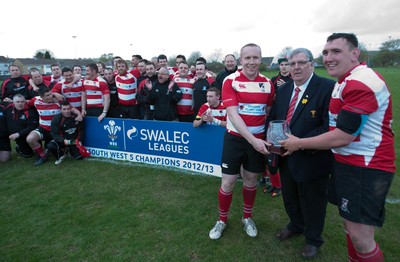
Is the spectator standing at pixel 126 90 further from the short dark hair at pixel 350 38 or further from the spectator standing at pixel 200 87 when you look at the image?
the short dark hair at pixel 350 38

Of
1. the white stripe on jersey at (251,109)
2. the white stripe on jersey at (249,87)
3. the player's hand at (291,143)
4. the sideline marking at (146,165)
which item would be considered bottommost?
the sideline marking at (146,165)

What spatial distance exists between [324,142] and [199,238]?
188 centimetres

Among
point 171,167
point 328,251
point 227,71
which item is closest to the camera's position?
point 328,251

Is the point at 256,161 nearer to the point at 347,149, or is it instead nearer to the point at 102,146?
the point at 347,149

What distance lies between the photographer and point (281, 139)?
2.48 meters

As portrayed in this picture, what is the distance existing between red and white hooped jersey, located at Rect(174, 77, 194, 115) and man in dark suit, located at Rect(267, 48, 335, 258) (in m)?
3.21

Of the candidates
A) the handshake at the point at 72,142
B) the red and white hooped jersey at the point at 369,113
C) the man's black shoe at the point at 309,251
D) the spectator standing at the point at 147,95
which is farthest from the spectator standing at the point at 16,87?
the red and white hooped jersey at the point at 369,113

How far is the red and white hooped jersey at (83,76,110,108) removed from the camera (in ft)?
20.0

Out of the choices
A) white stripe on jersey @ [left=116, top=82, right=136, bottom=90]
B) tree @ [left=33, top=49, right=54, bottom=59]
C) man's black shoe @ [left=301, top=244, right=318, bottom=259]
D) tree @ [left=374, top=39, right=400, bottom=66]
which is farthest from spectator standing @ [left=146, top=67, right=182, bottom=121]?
tree @ [left=33, top=49, right=54, bottom=59]

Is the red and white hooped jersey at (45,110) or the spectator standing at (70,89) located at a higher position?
the spectator standing at (70,89)

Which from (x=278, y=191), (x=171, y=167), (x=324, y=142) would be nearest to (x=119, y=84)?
(x=171, y=167)

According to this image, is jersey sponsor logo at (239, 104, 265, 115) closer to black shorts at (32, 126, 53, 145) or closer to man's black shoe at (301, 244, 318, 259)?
man's black shoe at (301, 244, 318, 259)

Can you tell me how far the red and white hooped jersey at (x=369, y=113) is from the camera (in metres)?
1.82

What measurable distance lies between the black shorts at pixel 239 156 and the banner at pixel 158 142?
1623 mm
